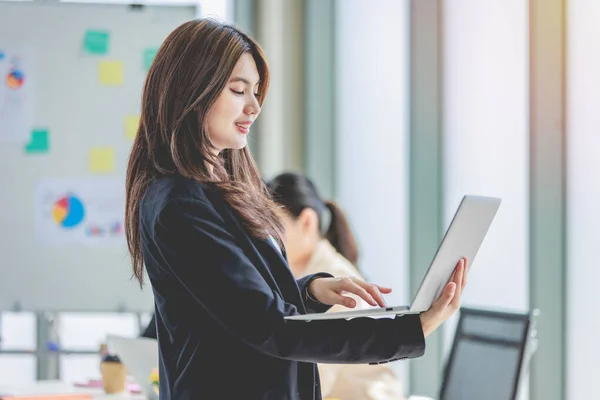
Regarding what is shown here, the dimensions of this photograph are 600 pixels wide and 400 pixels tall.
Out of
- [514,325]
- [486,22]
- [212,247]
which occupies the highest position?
[486,22]

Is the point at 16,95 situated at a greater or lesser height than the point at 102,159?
greater

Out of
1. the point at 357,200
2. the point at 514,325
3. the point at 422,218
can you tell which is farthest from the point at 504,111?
the point at 357,200

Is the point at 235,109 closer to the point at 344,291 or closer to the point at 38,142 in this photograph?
the point at 344,291

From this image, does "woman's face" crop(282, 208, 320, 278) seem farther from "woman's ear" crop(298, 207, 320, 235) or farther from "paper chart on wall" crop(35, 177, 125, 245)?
"paper chart on wall" crop(35, 177, 125, 245)

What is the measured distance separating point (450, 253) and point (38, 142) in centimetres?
338

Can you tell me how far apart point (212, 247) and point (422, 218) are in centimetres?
235

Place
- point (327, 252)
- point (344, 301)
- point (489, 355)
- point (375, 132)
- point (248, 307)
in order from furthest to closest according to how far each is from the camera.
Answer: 1. point (375, 132)
2. point (327, 252)
3. point (489, 355)
4. point (344, 301)
5. point (248, 307)

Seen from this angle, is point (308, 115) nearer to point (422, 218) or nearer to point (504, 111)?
point (422, 218)

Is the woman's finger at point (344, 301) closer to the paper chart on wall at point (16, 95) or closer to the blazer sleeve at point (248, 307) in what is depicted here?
the blazer sleeve at point (248, 307)

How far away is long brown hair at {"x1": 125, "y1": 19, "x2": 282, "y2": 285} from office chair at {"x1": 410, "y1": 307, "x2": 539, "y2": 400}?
1.07 meters

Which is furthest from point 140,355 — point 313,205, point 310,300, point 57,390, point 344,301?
point 344,301

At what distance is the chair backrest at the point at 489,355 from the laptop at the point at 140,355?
84 cm

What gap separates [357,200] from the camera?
453cm

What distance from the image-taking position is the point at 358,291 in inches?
62.4
